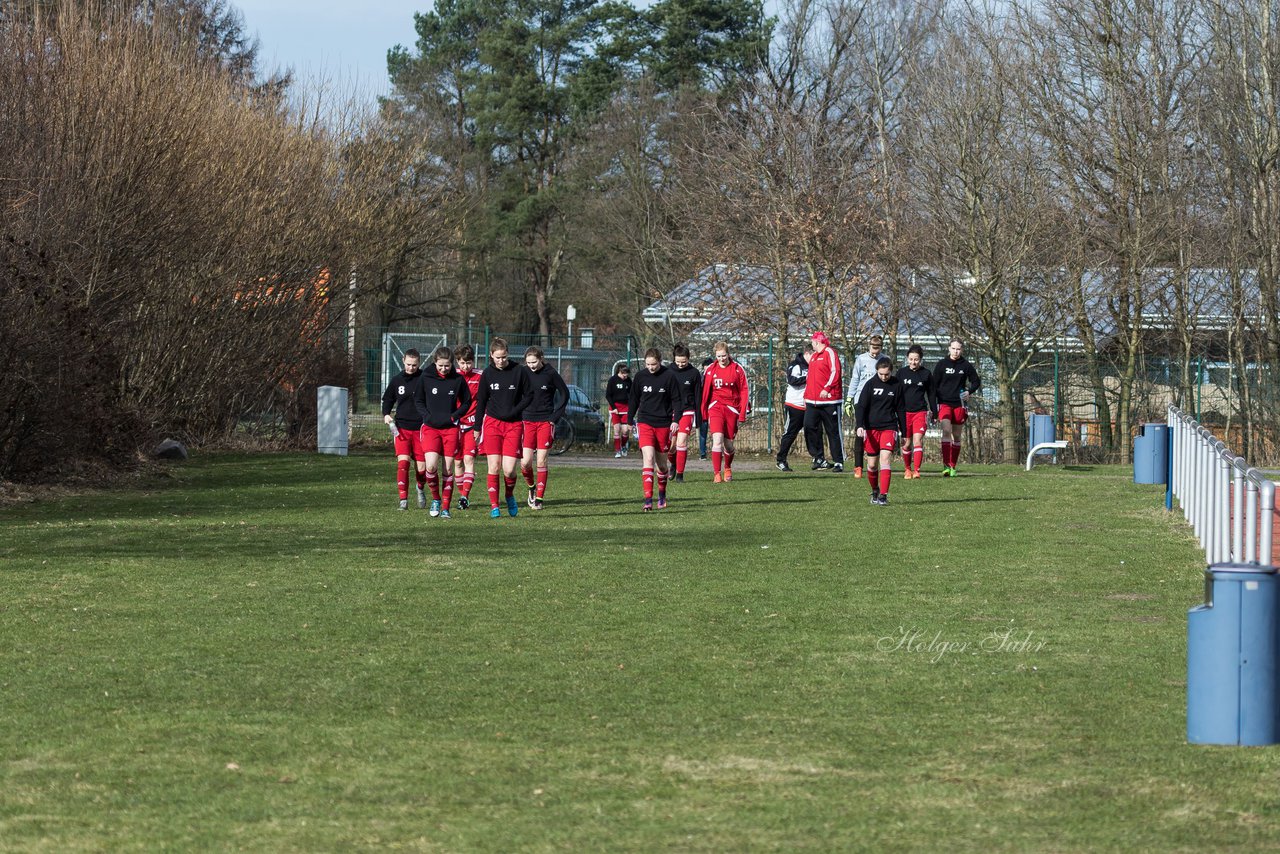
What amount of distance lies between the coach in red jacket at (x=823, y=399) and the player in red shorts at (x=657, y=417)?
6365mm

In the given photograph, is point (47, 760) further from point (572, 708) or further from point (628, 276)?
point (628, 276)

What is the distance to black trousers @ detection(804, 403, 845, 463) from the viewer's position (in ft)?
85.9

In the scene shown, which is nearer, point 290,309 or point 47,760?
point 47,760

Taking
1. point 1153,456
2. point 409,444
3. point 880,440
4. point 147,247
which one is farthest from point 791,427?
point 147,247

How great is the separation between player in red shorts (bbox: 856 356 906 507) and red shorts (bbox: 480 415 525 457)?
14.0ft

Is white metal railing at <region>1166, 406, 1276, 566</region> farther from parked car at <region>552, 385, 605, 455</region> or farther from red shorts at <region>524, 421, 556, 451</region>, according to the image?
parked car at <region>552, 385, 605, 455</region>

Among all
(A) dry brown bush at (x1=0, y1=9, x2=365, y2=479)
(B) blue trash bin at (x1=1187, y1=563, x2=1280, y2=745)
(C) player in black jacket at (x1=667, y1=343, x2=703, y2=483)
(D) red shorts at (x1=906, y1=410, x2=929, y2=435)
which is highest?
(A) dry brown bush at (x1=0, y1=9, x2=365, y2=479)

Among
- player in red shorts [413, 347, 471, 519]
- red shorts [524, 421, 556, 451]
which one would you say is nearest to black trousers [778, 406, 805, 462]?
red shorts [524, 421, 556, 451]

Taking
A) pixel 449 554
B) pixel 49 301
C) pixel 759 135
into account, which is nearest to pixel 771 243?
pixel 759 135

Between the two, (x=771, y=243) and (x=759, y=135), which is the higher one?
(x=759, y=135)

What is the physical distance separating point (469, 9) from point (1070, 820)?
6441cm

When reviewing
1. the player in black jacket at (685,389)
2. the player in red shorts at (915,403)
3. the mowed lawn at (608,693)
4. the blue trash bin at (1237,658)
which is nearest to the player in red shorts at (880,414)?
the player in red shorts at (915,403)

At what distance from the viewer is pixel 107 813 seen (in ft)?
20.0

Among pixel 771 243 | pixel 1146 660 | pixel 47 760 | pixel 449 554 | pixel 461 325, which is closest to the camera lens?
pixel 47 760
